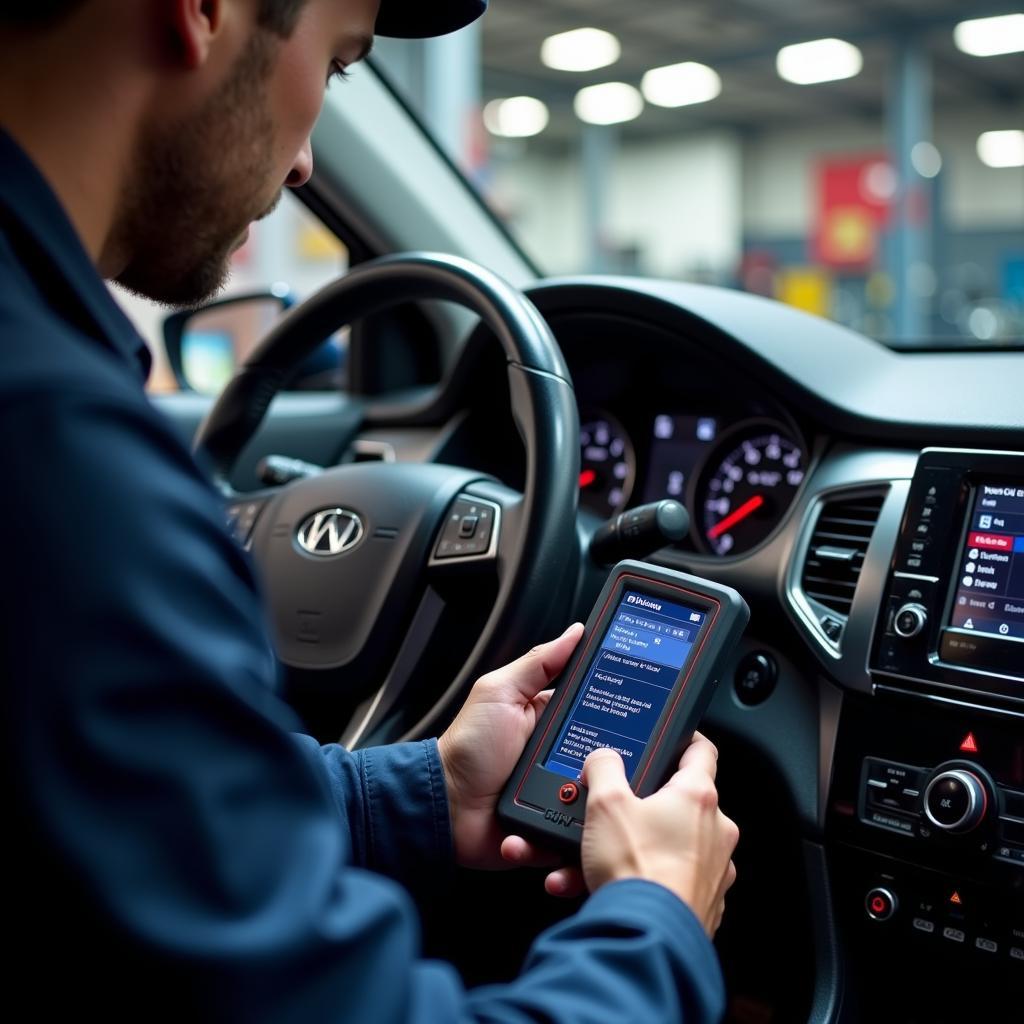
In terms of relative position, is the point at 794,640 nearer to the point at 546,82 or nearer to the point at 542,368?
the point at 542,368

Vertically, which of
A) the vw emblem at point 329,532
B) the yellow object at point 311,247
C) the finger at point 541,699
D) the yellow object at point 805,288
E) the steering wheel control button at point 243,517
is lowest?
the yellow object at point 805,288

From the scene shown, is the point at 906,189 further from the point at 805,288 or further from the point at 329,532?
the point at 329,532

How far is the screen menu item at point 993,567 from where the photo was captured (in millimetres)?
1037

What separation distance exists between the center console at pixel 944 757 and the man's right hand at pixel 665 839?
335 mm

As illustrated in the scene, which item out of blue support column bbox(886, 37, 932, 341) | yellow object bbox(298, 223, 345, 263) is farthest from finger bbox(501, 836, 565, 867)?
blue support column bbox(886, 37, 932, 341)

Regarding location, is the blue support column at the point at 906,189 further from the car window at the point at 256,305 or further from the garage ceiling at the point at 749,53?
the car window at the point at 256,305

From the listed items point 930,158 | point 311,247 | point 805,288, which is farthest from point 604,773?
point 930,158

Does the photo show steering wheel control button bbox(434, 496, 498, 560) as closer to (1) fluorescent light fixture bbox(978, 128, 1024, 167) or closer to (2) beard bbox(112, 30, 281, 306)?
(2) beard bbox(112, 30, 281, 306)

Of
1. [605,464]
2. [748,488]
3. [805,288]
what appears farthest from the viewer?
[805,288]

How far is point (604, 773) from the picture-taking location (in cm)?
79

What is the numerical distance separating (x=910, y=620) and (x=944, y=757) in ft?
0.38

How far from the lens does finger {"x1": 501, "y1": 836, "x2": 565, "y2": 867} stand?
2.93 feet

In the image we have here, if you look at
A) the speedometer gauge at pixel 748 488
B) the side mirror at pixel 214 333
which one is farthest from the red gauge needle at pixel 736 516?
the side mirror at pixel 214 333

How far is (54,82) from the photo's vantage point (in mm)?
603
